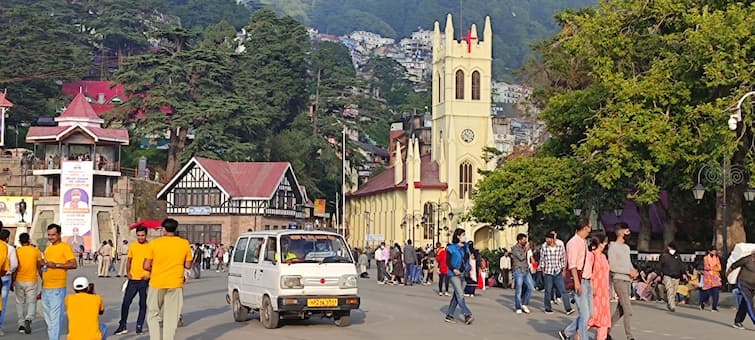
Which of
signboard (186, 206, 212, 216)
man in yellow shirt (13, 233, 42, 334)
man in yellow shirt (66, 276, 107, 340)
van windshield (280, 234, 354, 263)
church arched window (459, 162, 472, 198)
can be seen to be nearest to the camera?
man in yellow shirt (66, 276, 107, 340)

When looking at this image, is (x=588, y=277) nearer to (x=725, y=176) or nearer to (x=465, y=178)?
(x=725, y=176)

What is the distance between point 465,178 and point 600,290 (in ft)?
254

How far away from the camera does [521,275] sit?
23781 mm

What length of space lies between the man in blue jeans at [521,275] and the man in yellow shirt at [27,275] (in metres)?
10.9

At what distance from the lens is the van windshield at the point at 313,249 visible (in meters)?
18.9

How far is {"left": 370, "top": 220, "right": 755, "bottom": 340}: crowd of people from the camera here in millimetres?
15109

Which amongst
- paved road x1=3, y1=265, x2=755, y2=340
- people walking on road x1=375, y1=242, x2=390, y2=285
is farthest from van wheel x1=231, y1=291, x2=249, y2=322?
people walking on road x1=375, y1=242, x2=390, y2=285

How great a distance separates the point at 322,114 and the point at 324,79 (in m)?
4.41

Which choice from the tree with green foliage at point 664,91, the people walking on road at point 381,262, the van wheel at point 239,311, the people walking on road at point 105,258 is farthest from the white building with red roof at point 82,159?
the van wheel at point 239,311

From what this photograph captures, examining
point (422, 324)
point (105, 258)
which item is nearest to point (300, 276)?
point (422, 324)

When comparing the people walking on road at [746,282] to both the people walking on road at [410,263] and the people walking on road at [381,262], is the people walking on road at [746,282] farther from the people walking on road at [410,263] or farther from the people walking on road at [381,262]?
the people walking on road at [381,262]

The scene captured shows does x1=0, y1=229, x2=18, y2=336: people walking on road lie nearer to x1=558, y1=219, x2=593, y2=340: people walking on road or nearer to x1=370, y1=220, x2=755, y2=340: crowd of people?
x1=370, y1=220, x2=755, y2=340: crowd of people

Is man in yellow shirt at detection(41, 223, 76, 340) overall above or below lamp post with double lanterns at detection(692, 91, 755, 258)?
below

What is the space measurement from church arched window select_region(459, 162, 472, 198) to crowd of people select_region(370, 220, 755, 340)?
165 feet
